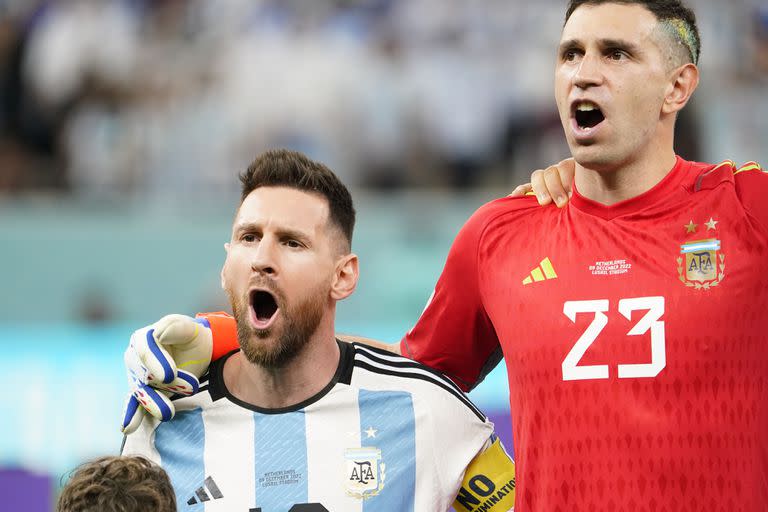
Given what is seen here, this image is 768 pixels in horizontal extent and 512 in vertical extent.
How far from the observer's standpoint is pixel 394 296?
399 inches

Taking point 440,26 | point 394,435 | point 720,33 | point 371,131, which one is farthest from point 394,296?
point 394,435

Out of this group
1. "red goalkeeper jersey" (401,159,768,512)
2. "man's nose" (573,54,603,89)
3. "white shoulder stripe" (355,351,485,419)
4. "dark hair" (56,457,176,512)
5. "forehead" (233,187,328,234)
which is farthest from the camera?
"white shoulder stripe" (355,351,485,419)

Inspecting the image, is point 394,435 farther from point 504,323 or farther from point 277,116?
point 277,116

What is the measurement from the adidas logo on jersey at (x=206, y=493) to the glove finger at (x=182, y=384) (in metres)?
0.27

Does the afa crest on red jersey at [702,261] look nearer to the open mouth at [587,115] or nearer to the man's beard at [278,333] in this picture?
the open mouth at [587,115]

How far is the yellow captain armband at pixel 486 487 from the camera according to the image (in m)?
3.93

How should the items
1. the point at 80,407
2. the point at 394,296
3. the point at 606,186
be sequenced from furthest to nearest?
the point at 394,296
the point at 80,407
the point at 606,186

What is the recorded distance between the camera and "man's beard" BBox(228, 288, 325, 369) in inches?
150

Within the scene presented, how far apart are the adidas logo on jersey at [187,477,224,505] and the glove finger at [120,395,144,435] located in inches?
10.6

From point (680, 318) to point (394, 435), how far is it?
0.91m

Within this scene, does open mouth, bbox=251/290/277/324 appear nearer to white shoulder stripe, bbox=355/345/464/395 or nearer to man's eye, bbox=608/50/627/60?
white shoulder stripe, bbox=355/345/464/395

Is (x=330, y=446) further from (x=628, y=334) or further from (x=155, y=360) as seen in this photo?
(x=628, y=334)

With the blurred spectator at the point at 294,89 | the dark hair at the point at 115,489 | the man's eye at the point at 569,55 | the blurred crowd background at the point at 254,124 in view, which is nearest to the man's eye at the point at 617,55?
the man's eye at the point at 569,55

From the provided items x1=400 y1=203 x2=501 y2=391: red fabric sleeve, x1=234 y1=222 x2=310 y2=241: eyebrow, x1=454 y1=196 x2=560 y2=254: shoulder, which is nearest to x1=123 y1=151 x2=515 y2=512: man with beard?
x1=234 y1=222 x2=310 y2=241: eyebrow
